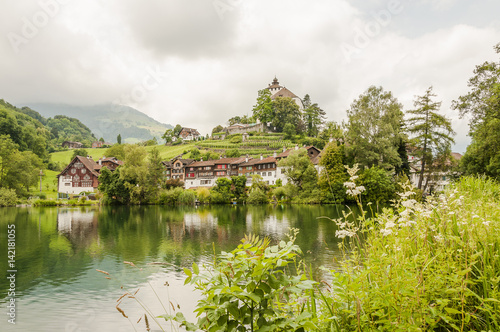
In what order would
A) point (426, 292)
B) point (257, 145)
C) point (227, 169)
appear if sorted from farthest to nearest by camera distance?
point (257, 145), point (227, 169), point (426, 292)

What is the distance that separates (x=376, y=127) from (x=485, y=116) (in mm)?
24025

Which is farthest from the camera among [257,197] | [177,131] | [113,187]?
[177,131]

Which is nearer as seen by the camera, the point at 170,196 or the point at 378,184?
the point at 378,184

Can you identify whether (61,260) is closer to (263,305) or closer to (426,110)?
(263,305)

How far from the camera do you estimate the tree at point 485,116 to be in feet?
73.2

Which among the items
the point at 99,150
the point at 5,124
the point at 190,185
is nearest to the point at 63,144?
the point at 99,150

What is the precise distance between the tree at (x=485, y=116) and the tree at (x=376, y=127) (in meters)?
15.4

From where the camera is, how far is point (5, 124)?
93.9 metres

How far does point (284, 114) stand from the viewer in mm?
119750

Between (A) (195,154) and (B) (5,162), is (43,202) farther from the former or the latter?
(A) (195,154)

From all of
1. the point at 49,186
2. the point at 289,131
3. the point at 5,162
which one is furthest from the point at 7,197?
the point at 289,131

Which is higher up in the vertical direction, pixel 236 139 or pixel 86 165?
pixel 236 139

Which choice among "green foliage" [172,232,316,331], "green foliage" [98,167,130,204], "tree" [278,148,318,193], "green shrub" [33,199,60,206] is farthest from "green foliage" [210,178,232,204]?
"green foliage" [172,232,316,331]

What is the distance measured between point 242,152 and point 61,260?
85524 mm
